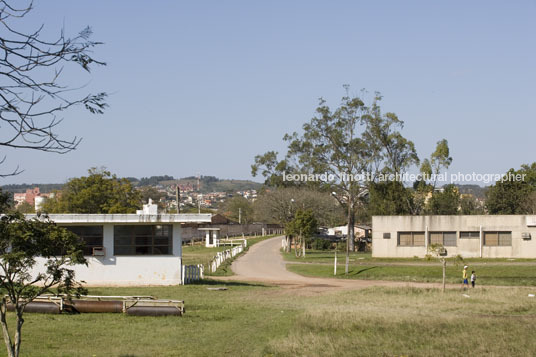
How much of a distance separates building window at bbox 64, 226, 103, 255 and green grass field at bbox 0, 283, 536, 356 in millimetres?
7968

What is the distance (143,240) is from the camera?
1372 inches

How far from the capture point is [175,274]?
34.8 meters

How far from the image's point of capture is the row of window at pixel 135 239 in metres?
34.1

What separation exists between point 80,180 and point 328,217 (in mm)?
29874

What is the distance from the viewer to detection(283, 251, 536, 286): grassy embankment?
39.1 metres

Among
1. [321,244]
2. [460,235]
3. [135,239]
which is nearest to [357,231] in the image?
[321,244]

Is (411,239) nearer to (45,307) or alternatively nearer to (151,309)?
(151,309)

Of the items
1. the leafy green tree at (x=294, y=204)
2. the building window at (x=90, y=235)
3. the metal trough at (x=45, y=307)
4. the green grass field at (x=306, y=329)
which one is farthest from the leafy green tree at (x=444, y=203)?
the metal trough at (x=45, y=307)

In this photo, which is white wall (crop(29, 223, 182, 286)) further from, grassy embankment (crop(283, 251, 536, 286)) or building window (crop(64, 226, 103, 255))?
grassy embankment (crop(283, 251, 536, 286))

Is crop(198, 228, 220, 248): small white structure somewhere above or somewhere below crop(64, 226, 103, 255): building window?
below

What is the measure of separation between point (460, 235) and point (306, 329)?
1454 inches

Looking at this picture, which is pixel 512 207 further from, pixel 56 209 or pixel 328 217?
pixel 56 209

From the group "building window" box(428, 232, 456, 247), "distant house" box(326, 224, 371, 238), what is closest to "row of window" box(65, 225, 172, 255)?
"building window" box(428, 232, 456, 247)

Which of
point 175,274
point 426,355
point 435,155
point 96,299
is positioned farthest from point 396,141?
point 426,355
